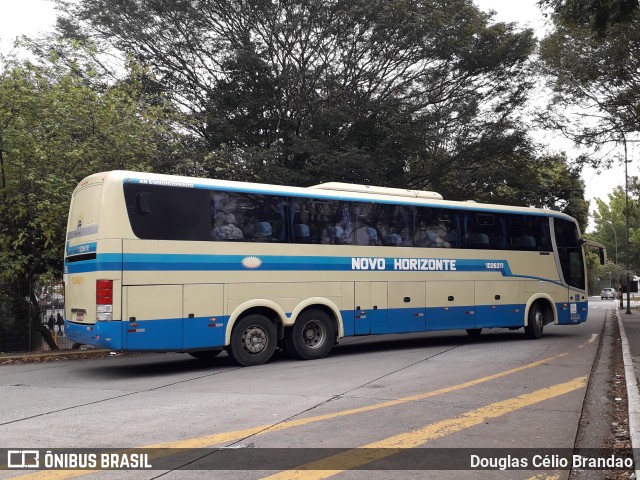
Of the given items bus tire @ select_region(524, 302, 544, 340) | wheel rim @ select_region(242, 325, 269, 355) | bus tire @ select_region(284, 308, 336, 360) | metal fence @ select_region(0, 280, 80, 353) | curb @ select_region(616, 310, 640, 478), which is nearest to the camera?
curb @ select_region(616, 310, 640, 478)

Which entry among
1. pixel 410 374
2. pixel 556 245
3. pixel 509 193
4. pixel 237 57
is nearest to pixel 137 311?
pixel 410 374

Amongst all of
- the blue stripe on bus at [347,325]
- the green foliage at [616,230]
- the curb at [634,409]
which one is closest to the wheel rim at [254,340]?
the blue stripe on bus at [347,325]

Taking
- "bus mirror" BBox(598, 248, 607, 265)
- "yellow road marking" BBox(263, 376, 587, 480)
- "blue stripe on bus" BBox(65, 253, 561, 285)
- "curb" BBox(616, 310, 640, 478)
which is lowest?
"yellow road marking" BBox(263, 376, 587, 480)

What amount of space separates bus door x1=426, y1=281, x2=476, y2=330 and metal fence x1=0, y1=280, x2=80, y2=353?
906 centimetres

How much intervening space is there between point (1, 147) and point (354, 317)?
347 inches

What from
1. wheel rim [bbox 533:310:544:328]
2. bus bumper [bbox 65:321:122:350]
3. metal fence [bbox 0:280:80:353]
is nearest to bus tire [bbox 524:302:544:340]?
wheel rim [bbox 533:310:544:328]

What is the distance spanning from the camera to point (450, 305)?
16.5 m

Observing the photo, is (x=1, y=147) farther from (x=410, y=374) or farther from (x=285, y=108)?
(x=285, y=108)

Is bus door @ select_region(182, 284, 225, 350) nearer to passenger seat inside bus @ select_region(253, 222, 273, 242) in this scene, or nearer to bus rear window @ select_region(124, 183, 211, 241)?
bus rear window @ select_region(124, 183, 211, 241)

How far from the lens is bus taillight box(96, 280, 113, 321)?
11180mm

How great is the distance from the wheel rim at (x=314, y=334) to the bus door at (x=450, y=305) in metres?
3.17

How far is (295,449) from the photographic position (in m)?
6.16

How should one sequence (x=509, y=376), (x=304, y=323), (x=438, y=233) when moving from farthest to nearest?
(x=438, y=233)
(x=304, y=323)
(x=509, y=376)

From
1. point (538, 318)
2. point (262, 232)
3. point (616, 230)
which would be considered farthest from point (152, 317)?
point (616, 230)
